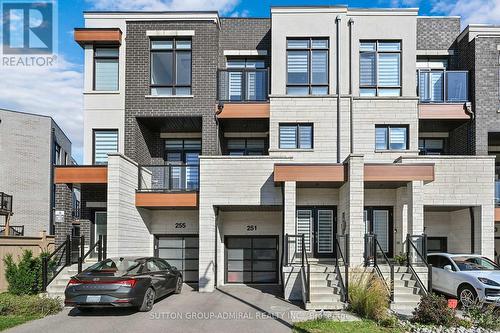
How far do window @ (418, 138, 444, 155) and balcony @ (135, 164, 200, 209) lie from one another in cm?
920

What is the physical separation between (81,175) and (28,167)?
1863 cm

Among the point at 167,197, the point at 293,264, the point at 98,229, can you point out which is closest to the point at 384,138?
the point at 293,264

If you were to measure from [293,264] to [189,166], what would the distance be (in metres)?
5.28

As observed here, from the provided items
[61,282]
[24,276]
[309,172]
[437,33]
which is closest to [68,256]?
[61,282]

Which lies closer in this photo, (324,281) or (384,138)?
(324,281)

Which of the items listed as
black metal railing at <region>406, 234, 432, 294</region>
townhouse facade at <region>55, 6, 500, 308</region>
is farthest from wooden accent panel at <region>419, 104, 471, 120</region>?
black metal railing at <region>406, 234, 432, 294</region>

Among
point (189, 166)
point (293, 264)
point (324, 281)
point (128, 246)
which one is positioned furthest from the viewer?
point (189, 166)

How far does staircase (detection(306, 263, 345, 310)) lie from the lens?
12381 mm

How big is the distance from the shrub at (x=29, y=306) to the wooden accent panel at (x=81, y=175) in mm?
4701

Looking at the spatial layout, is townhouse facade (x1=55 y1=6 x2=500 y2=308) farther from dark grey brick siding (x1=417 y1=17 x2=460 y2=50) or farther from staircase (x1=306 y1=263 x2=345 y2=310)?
staircase (x1=306 y1=263 x2=345 y2=310)

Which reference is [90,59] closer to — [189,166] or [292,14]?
[189,166]

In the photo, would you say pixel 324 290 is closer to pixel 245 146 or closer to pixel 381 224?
pixel 381 224

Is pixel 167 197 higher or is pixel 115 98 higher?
pixel 115 98

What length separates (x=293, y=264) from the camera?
14.7 meters
